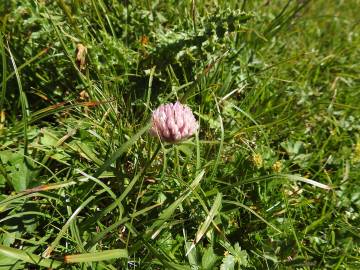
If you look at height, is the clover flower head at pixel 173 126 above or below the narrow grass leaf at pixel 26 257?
above

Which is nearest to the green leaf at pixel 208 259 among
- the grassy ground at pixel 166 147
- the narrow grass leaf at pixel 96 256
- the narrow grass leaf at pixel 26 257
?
the grassy ground at pixel 166 147

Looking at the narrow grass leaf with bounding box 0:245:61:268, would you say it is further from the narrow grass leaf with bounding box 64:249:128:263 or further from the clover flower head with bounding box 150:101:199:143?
the clover flower head with bounding box 150:101:199:143

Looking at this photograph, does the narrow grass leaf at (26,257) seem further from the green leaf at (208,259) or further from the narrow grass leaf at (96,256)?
the green leaf at (208,259)

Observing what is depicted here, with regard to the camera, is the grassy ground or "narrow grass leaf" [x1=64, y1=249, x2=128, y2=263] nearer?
"narrow grass leaf" [x1=64, y1=249, x2=128, y2=263]

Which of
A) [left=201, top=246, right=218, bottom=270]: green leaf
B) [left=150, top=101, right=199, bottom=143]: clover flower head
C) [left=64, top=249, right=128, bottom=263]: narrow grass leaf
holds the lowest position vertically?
[left=201, top=246, right=218, bottom=270]: green leaf

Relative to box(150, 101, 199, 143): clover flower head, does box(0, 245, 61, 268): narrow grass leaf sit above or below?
below

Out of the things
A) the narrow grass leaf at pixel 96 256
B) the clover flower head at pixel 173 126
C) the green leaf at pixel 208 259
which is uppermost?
the clover flower head at pixel 173 126

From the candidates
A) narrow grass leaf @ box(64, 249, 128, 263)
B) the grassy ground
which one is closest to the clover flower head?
the grassy ground

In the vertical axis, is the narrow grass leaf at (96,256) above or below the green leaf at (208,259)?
above

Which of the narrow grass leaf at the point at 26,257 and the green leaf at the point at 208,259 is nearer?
the narrow grass leaf at the point at 26,257

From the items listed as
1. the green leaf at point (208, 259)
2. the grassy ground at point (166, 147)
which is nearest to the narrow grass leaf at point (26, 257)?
the grassy ground at point (166, 147)
